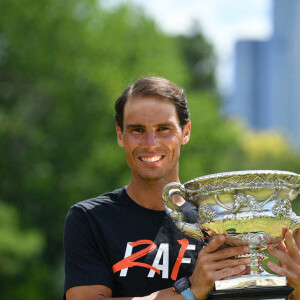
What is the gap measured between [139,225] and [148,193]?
0.44ft

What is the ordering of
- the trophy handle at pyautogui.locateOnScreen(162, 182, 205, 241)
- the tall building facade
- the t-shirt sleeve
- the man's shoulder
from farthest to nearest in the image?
the tall building facade, the man's shoulder, the t-shirt sleeve, the trophy handle at pyautogui.locateOnScreen(162, 182, 205, 241)

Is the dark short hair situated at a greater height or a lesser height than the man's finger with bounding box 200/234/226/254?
greater

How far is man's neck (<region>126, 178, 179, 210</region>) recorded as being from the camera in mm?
2551

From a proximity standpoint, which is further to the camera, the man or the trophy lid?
the man

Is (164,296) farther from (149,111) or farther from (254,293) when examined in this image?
(149,111)

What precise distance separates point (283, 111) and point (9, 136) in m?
50.6

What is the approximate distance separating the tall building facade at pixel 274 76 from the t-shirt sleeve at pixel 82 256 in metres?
49.6

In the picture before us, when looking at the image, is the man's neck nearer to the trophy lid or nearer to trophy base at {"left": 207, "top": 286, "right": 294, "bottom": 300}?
the trophy lid

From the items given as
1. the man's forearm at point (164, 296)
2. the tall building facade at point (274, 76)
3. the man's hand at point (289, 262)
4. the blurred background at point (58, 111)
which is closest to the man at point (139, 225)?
the man's forearm at point (164, 296)

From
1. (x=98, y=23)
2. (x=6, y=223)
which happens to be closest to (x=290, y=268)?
(x=6, y=223)

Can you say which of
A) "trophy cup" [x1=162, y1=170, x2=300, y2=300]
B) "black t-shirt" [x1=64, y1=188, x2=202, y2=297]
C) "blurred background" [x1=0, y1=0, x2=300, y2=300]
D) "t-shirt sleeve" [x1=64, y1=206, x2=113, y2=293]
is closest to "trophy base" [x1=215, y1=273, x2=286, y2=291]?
"trophy cup" [x1=162, y1=170, x2=300, y2=300]

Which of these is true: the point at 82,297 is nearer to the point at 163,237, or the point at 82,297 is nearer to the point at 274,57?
the point at 163,237

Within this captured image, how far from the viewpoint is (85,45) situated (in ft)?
57.9

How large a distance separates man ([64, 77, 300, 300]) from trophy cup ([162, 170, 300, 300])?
0.31 m
